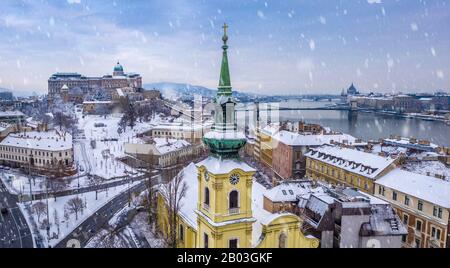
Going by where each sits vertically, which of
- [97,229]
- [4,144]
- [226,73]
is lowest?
[97,229]

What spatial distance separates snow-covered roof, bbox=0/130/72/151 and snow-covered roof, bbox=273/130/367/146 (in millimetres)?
27149

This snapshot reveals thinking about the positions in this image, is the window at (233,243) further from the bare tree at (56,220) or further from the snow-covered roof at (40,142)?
the snow-covered roof at (40,142)

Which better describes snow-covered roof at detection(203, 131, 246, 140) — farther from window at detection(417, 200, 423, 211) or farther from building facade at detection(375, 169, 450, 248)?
window at detection(417, 200, 423, 211)

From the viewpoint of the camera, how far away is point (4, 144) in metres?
51.1

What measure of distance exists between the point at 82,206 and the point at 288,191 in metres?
19.3

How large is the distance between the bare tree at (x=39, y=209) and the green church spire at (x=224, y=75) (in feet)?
81.3

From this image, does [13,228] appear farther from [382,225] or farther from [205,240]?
[382,225]

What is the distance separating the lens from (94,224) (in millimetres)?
29844

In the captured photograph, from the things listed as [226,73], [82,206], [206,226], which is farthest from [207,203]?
[82,206]

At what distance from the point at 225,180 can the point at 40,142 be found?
43059 mm

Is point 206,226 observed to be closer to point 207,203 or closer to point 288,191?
point 207,203

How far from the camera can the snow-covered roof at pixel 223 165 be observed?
13259 millimetres

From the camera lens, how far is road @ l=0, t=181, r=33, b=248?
26094mm

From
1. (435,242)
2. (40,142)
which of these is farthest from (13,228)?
(435,242)
